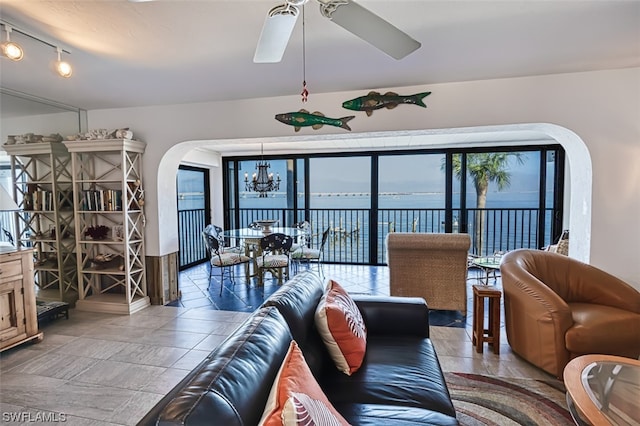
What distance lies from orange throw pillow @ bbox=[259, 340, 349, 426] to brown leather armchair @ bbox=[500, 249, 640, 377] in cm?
208

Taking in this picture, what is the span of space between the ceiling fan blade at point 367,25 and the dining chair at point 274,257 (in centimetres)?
311

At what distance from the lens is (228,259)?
4.89 metres

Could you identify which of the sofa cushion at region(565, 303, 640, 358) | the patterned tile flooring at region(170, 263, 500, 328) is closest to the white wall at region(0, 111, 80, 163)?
→ the patterned tile flooring at region(170, 263, 500, 328)

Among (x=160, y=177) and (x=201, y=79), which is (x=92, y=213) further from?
(x=201, y=79)

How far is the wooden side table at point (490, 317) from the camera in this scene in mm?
2842

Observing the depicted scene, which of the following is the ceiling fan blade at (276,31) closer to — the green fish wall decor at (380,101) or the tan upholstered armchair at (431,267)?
the green fish wall decor at (380,101)

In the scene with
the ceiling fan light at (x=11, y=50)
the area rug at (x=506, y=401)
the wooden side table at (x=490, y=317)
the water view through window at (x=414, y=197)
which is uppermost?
the ceiling fan light at (x=11, y=50)

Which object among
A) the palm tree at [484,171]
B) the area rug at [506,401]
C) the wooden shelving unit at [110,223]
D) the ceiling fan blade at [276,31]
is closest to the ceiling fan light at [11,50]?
the ceiling fan blade at [276,31]

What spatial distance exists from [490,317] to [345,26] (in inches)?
103

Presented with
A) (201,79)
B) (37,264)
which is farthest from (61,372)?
(201,79)

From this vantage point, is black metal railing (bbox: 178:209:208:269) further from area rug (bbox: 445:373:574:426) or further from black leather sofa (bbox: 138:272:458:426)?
area rug (bbox: 445:373:574:426)

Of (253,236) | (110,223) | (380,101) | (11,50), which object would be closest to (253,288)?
(253,236)

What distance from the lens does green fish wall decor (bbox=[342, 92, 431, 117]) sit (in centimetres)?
325

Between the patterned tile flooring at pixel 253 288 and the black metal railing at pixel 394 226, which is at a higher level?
the black metal railing at pixel 394 226
